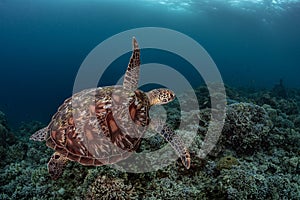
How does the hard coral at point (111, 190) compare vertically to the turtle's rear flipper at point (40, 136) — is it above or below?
below

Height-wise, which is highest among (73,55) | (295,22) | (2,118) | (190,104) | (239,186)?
(295,22)

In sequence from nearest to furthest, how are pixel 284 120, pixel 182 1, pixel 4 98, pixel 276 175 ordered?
pixel 276 175 → pixel 284 120 → pixel 182 1 → pixel 4 98

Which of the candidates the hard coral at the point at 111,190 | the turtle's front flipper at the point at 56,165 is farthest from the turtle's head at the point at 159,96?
the turtle's front flipper at the point at 56,165

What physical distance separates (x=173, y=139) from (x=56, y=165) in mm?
1925

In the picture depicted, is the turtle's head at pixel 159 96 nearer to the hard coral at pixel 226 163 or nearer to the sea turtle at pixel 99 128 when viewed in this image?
the sea turtle at pixel 99 128

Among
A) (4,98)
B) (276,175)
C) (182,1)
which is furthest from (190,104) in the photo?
(4,98)

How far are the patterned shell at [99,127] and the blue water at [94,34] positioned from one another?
22.5 metres

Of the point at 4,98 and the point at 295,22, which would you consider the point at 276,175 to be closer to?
the point at 295,22

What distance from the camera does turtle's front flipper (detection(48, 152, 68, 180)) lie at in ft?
12.1

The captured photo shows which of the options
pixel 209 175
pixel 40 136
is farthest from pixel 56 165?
pixel 209 175

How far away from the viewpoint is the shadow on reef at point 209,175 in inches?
135

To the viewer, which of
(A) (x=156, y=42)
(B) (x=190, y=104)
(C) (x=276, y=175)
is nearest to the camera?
(C) (x=276, y=175)

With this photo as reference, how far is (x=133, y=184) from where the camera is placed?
3.59 metres

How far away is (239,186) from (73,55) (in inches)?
3863
